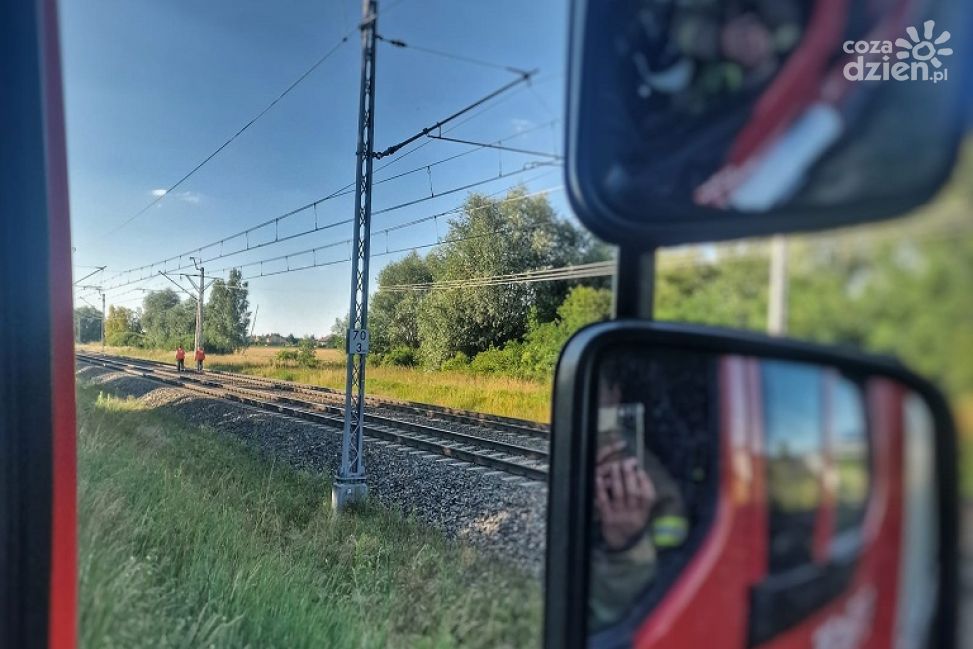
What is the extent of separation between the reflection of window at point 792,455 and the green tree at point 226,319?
93.6 inches

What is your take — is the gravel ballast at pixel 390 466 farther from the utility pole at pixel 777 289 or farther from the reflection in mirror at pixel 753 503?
the utility pole at pixel 777 289

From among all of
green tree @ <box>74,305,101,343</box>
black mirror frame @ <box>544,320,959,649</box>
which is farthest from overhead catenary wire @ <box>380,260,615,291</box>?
green tree @ <box>74,305,101,343</box>

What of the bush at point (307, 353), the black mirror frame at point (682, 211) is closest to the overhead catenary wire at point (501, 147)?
the black mirror frame at point (682, 211)

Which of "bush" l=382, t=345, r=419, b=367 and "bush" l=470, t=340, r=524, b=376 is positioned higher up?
"bush" l=470, t=340, r=524, b=376

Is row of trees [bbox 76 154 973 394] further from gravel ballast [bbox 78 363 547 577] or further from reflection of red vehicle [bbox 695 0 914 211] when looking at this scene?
gravel ballast [bbox 78 363 547 577]

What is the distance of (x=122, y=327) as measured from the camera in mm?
2545

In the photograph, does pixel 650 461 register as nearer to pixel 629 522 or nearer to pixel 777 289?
pixel 629 522

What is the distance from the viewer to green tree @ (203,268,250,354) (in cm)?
293

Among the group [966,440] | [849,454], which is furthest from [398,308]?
[966,440]

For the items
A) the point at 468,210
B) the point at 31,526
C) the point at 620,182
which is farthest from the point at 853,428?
the point at 31,526

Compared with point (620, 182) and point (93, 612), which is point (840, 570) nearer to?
point (620, 182)
